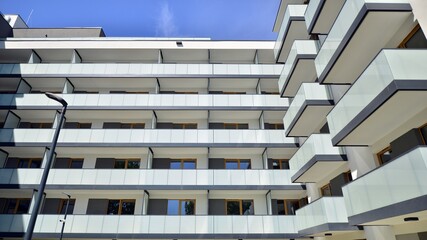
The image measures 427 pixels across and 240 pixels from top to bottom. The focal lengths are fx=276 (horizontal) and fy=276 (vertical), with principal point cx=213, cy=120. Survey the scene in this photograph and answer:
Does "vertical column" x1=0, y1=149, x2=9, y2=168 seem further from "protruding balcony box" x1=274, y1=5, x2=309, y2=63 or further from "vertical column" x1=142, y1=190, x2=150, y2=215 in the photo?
"protruding balcony box" x1=274, y1=5, x2=309, y2=63

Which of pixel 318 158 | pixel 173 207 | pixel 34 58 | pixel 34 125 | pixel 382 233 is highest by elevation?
pixel 34 58

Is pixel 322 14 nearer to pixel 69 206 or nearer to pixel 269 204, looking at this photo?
pixel 269 204

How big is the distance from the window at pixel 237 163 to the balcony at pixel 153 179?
1.92m

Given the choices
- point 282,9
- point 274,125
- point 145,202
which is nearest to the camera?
point 145,202

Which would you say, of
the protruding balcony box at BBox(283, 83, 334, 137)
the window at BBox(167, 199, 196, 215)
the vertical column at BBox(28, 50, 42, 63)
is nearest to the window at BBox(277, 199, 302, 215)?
the protruding balcony box at BBox(283, 83, 334, 137)

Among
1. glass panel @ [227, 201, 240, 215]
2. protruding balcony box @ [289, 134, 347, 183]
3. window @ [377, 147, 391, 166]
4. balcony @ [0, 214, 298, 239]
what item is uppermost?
protruding balcony box @ [289, 134, 347, 183]

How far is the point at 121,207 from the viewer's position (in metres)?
19.4

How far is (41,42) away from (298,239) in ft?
82.4

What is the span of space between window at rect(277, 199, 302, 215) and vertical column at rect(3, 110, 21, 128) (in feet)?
69.0

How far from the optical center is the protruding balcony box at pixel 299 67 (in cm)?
1623

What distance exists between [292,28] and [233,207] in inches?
512

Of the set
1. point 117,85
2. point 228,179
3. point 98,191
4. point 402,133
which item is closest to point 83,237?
point 98,191

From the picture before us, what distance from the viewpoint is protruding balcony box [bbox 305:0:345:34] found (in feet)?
46.0

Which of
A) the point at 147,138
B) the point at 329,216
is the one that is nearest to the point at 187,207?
the point at 147,138
